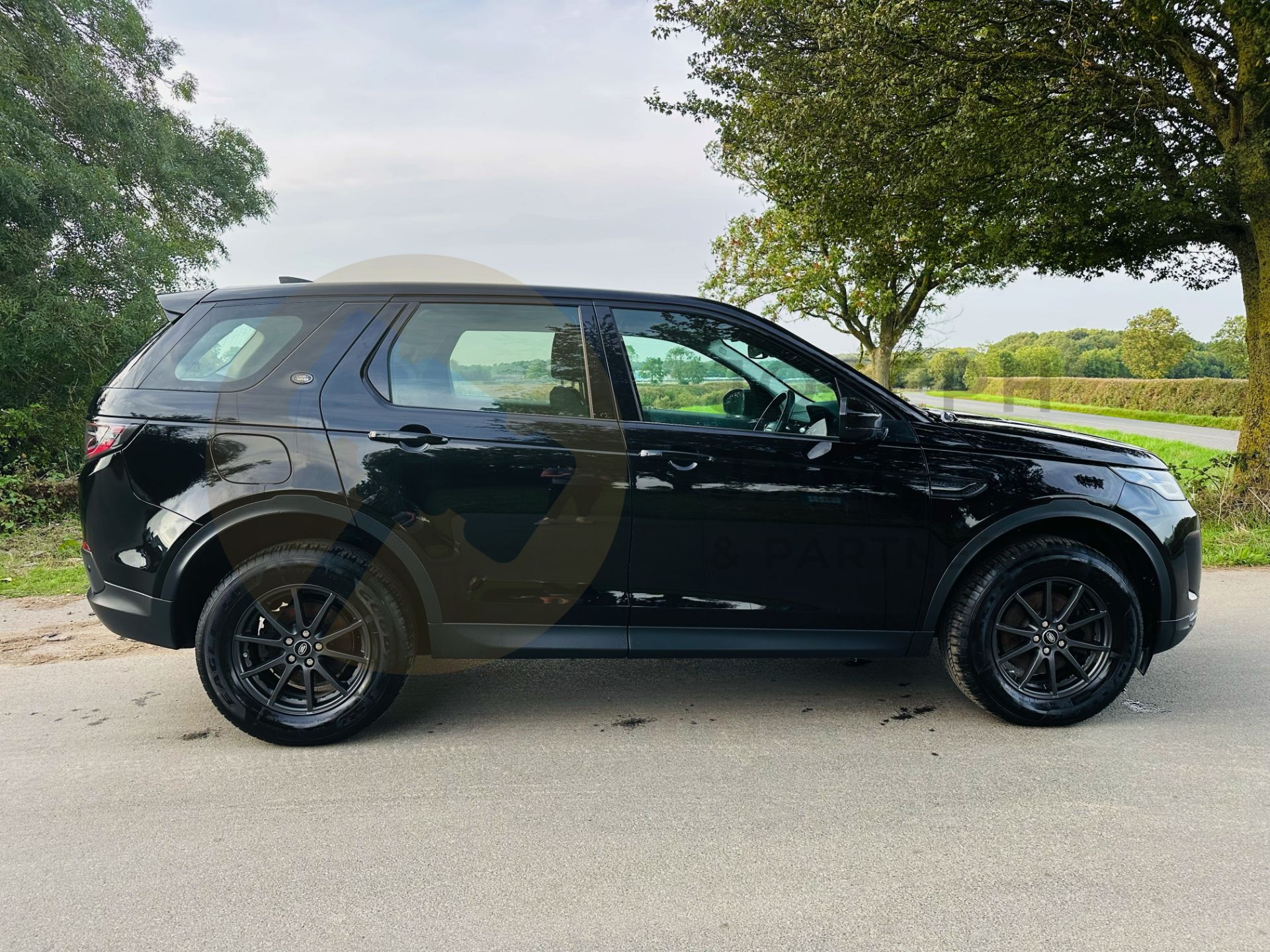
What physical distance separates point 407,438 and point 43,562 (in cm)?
534

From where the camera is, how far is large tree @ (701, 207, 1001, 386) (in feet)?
72.0

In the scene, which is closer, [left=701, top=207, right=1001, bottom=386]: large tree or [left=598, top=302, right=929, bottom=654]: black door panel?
[left=598, top=302, right=929, bottom=654]: black door panel

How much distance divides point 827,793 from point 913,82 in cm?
793

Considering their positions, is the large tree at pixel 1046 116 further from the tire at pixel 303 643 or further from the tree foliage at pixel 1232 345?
the tree foliage at pixel 1232 345

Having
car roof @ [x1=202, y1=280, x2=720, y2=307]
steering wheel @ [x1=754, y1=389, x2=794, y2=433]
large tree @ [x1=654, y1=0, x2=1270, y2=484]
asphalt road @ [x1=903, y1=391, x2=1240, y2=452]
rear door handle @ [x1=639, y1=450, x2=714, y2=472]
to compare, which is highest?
large tree @ [x1=654, y1=0, x2=1270, y2=484]

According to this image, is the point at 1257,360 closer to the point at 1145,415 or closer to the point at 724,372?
the point at 724,372

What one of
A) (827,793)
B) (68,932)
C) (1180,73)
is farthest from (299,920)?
(1180,73)

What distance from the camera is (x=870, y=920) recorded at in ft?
7.32

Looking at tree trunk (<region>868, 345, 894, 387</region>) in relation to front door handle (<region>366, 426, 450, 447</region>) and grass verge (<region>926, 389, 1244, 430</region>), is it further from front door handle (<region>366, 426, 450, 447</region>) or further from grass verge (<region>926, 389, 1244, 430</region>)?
front door handle (<region>366, 426, 450, 447</region>)

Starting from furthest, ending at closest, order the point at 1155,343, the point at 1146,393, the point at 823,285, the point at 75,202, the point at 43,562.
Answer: the point at 1155,343
the point at 1146,393
the point at 823,285
the point at 75,202
the point at 43,562

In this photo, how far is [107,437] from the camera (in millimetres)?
3270

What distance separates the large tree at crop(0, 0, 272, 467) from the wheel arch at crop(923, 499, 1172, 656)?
11023 mm

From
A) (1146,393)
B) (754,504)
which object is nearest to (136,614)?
(754,504)

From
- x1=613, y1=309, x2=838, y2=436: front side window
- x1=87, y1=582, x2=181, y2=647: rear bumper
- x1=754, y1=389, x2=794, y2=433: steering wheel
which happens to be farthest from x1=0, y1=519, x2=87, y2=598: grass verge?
x1=754, y1=389, x2=794, y2=433: steering wheel
